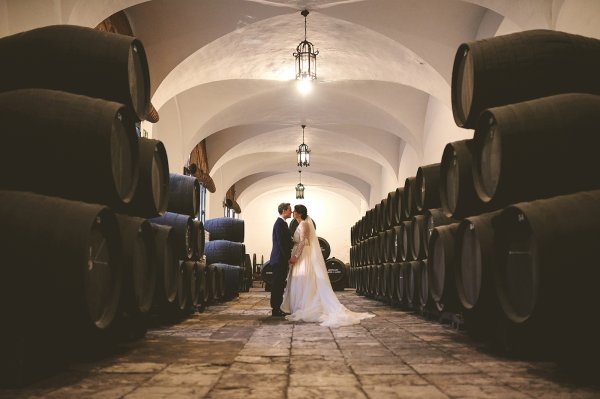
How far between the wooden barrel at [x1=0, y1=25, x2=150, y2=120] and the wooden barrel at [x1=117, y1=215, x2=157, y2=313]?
804mm

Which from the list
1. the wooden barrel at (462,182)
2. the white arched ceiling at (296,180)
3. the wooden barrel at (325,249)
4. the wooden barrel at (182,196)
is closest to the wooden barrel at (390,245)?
the wooden barrel at (182,196)

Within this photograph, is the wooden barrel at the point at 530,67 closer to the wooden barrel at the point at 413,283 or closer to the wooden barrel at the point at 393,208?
the wooden barrel at the point at 413,283

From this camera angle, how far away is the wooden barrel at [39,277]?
2.57m

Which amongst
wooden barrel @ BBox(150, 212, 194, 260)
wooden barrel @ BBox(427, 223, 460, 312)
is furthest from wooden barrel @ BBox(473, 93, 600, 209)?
wooden barrel @ BBox(150, 212, 194, 260)

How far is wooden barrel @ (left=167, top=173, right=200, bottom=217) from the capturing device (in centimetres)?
643

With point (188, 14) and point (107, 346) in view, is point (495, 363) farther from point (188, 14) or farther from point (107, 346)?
point (188, 14)

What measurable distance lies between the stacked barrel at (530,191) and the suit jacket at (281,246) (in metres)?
3.07

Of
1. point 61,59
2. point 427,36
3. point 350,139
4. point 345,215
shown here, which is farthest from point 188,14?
point 345,215

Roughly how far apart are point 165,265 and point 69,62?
75.8 inches

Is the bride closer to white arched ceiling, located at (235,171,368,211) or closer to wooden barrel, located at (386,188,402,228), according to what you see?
wooden barrel, located at (386,188,402,228)

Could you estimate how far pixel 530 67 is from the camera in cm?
360

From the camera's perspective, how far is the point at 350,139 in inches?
618

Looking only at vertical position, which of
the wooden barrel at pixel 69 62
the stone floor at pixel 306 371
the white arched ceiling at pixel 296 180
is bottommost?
the stone floor at pixel 306 371

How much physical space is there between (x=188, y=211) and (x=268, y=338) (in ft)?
7.79
